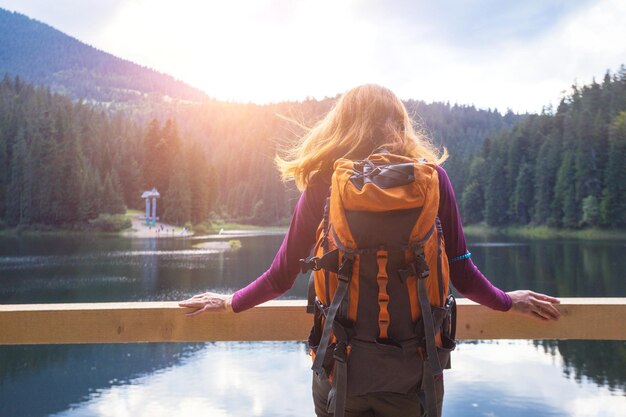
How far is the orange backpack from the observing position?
1178mm

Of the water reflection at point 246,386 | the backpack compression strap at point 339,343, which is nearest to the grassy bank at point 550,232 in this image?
the water reflection at point 246,386

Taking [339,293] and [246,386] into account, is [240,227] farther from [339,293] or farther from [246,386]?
[339,293]

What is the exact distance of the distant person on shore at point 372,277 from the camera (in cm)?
119

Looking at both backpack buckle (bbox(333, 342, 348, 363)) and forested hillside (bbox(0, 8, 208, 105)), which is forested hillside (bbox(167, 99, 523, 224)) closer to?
forested hillside (bbox(0, 8, 208, 105))

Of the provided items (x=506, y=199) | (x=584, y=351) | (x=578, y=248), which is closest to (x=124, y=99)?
(x=506, y=199)

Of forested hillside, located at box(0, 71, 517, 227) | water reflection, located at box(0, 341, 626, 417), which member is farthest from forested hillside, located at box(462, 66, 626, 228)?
water reflection, located at box(0, 341, 626, 417)

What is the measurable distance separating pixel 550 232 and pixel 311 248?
58.6 m

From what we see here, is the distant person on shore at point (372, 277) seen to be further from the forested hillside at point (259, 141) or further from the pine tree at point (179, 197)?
the forested hillside at point (259, 141)

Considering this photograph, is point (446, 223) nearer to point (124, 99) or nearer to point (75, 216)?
point (75, 216)

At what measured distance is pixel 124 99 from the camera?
177 meters

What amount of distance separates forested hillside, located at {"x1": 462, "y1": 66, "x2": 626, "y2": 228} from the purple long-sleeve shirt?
176 feet

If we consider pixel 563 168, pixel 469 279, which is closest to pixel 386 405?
pixel 469 279

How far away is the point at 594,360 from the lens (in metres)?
13.7

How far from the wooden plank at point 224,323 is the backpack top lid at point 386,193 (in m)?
0.55
